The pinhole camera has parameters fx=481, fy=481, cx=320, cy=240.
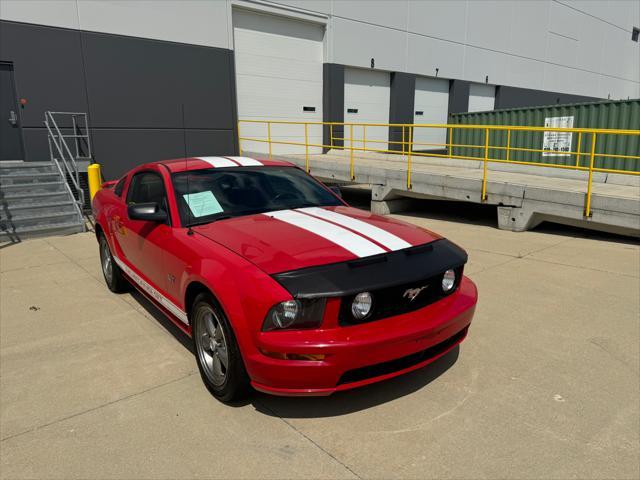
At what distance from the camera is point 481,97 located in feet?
73.5

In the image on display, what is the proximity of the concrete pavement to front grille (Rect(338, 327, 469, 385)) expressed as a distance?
32 centimetres

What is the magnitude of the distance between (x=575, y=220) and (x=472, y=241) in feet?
6.21

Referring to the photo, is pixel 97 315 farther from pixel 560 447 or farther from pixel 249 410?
pixel 560 447

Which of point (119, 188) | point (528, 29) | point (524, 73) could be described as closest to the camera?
point (119, 188)

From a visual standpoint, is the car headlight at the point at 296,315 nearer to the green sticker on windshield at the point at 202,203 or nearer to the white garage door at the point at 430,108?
the green sticker on windshield at the point at 202,203

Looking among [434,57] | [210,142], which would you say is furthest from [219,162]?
[434,57]

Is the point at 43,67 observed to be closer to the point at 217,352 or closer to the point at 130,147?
the point at 130,147

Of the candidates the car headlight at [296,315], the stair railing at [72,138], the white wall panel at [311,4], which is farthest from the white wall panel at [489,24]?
the car headlight at [296,315]

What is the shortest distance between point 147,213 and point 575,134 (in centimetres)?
1521

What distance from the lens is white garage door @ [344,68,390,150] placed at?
17219 mm

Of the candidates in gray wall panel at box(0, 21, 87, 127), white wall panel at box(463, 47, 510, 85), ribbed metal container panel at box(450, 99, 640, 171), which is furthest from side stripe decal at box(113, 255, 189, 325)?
white wall panel at box(463, 47, 510, 85)

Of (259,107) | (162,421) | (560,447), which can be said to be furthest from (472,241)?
(259,107)

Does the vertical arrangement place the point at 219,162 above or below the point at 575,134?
below

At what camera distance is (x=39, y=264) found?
6.79 meters
